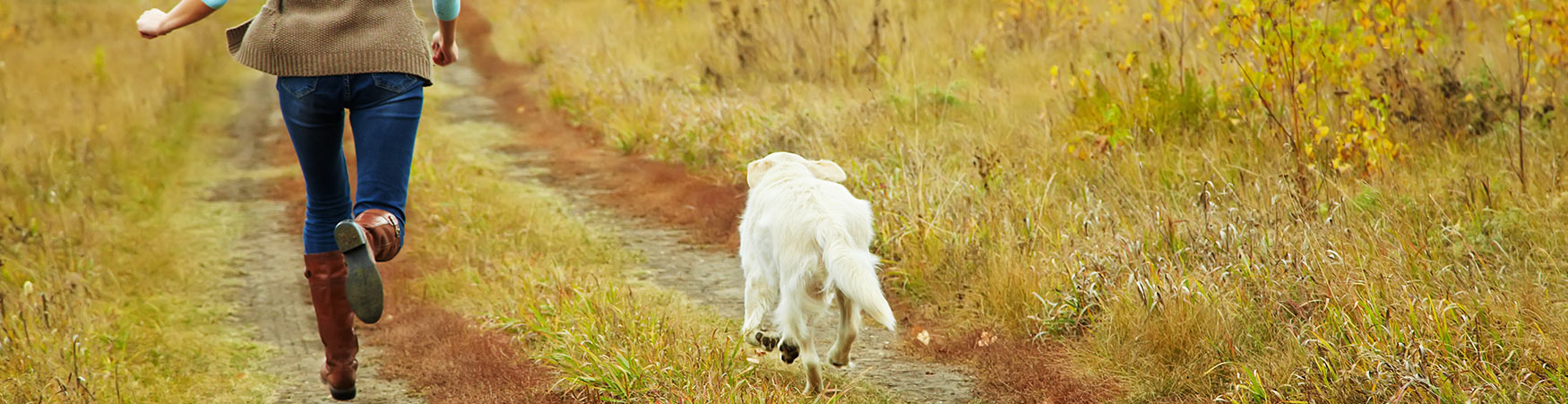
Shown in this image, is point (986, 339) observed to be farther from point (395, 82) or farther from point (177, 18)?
point (177, 18)

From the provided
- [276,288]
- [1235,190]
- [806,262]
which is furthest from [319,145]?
[1235,190]

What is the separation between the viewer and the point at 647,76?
10797 mm

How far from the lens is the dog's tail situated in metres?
3.24

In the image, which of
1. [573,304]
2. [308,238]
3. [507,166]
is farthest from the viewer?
[507,166]

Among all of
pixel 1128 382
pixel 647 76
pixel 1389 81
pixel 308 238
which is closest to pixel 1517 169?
pixel 1389 81

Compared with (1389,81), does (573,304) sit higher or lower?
lower

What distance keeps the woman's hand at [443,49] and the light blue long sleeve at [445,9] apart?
0.14 m

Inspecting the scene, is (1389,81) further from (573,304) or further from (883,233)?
(573,304)

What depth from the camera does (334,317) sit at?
12.0 ft

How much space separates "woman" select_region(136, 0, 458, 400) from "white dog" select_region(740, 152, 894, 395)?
1151mm

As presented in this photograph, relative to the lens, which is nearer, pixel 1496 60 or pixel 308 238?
pixel 308 238

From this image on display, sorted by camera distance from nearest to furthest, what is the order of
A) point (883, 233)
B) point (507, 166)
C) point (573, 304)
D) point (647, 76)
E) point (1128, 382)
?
point (1128, 382)
point (573, 304)
point (883, 233)
point (507, 166)
point (647, 76)

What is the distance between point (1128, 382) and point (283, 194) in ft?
22.9

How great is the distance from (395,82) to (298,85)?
0.25 metres
